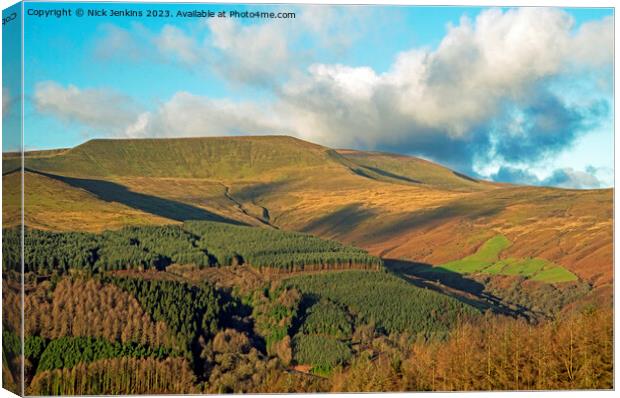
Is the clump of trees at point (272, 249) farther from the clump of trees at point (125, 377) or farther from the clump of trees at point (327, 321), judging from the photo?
the clump of trees at point (125, 377)

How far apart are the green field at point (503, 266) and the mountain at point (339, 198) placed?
0.18 metres

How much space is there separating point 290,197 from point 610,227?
33.8 feet

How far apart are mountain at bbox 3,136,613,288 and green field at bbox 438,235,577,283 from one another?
0.18 m

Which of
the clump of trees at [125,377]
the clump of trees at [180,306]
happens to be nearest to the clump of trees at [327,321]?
the clump of trees at [180,306]

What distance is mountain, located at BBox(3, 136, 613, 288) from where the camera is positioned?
39312 millimetres

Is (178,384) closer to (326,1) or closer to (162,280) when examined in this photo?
(162,280)

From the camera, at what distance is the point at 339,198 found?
42906mm

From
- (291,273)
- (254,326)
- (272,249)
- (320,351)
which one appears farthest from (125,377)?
(272,249)

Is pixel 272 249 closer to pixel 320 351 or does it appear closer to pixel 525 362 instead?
pixel 320 351

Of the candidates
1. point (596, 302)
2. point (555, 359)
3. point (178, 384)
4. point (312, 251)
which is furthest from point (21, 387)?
point (596, 302)

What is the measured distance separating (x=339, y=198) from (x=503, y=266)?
5.73 m

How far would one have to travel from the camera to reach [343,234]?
42094 millimetres

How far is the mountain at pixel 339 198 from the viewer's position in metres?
39.3

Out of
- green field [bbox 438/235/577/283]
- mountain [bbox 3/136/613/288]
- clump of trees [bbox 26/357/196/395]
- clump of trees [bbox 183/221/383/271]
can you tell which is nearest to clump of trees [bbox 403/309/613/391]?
mountain [bbox 3/136/613/288]
